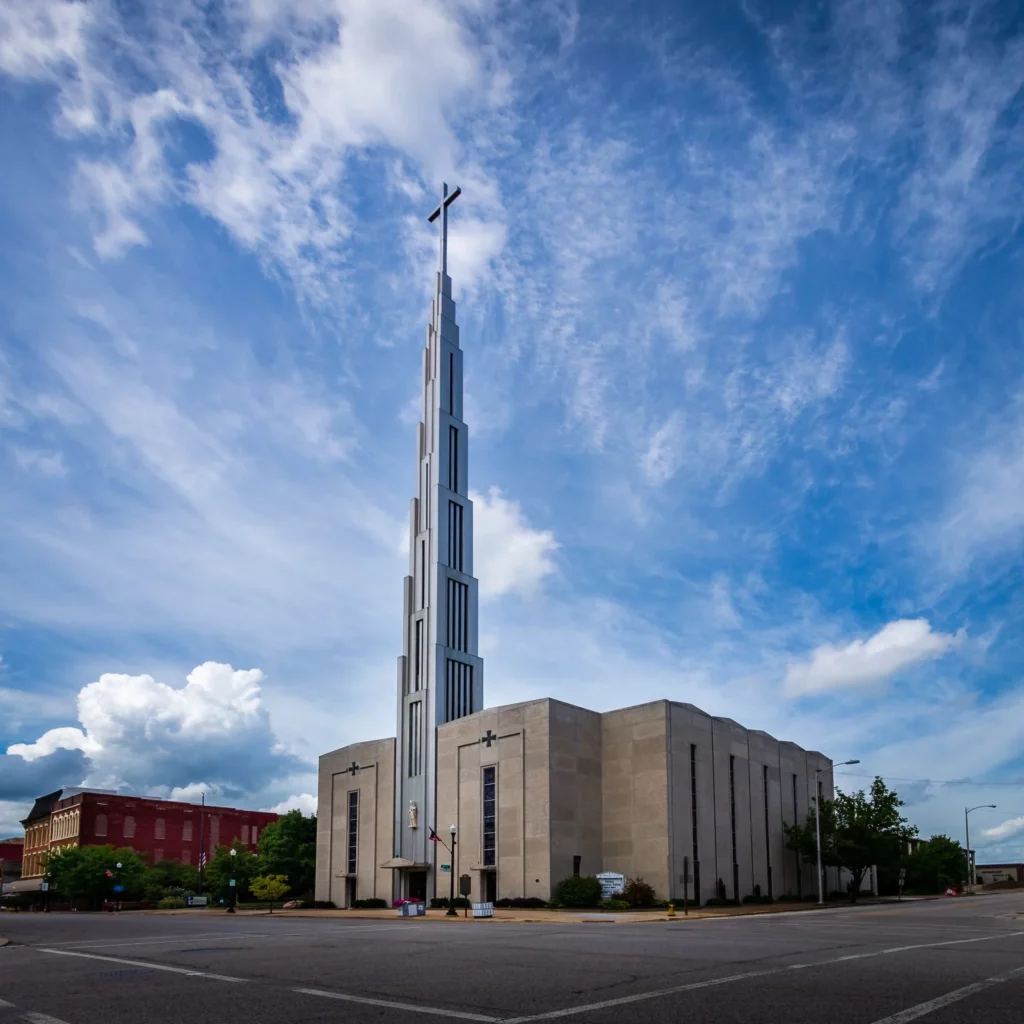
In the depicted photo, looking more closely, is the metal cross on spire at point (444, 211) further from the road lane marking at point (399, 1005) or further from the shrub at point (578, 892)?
the road lane marking at point (399, 1005)

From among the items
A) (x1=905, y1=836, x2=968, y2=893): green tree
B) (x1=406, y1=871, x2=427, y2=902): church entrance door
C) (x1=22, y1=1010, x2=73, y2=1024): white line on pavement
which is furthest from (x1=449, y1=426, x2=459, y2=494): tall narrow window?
(x1=22, y1=1010, x2=73, y2=1024): white line on pavement

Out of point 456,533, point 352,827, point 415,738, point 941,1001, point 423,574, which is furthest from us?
point 456,533

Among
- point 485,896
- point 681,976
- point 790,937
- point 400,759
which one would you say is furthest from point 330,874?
point 681,976

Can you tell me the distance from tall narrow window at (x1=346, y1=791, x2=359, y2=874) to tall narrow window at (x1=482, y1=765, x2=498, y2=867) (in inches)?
712

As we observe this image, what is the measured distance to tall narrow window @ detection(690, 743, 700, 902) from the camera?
219 feet

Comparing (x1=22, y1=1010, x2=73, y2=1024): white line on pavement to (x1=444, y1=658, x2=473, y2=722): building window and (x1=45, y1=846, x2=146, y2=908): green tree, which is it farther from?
(x1=45, y1=846, x2=146, y2=908): green tree

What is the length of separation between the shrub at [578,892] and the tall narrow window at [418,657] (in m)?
23.3

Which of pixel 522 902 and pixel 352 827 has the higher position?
pixel 352 827

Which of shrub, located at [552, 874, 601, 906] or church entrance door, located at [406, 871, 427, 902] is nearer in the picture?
shrub, located at [552, 874, 601, 906]

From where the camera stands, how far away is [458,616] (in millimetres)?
84062

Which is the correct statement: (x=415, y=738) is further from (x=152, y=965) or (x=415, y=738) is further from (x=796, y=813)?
(x=152, y=965)

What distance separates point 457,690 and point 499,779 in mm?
12351

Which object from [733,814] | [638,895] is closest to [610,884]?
[638,895]

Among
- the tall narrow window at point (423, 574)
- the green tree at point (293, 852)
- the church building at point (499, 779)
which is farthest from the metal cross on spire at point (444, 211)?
the green tree at point (293, 852)
